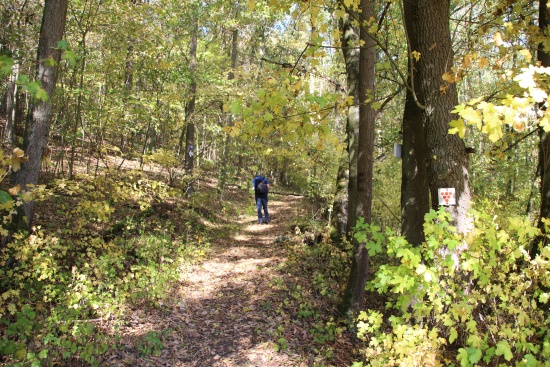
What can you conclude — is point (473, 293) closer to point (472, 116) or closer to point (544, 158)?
point (472, 116)

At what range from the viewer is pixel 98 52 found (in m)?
9.60

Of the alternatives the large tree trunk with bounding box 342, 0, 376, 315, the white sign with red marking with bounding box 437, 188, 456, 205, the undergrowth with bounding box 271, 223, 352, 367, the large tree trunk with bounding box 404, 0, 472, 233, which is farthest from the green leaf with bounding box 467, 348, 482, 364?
the large tree trunk with bounding box 342, 0, 376, 315

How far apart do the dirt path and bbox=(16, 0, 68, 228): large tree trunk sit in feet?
9.01

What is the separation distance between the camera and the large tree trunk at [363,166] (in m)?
5.61

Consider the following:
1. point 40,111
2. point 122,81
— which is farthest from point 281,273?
point 122,81

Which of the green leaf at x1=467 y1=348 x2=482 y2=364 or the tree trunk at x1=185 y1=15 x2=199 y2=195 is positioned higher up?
the tree trunk at x1=185 y1=15 x2=199 y2=195

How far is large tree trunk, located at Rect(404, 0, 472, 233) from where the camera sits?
326 centimetres

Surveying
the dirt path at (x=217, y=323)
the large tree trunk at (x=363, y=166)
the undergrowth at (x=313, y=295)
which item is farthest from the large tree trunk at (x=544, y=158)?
the dirt path at (x=217, y=323)

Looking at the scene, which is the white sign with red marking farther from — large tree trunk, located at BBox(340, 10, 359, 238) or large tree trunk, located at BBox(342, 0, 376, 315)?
large tree trunk, located at BBox(340, 10, 359, 238)

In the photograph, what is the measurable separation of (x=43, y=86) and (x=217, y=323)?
4637 millimetres

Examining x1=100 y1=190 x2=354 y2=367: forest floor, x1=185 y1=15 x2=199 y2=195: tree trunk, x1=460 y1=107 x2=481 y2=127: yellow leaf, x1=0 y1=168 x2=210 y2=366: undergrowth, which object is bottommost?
x1=100 y1=190 x2=354 y2=367: forest floor

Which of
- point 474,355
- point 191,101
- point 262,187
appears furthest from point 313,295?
point 191,101

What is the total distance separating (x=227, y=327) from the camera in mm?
5496

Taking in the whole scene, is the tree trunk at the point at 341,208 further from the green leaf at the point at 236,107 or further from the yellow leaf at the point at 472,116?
the yellow leaf at the point at 472,116
